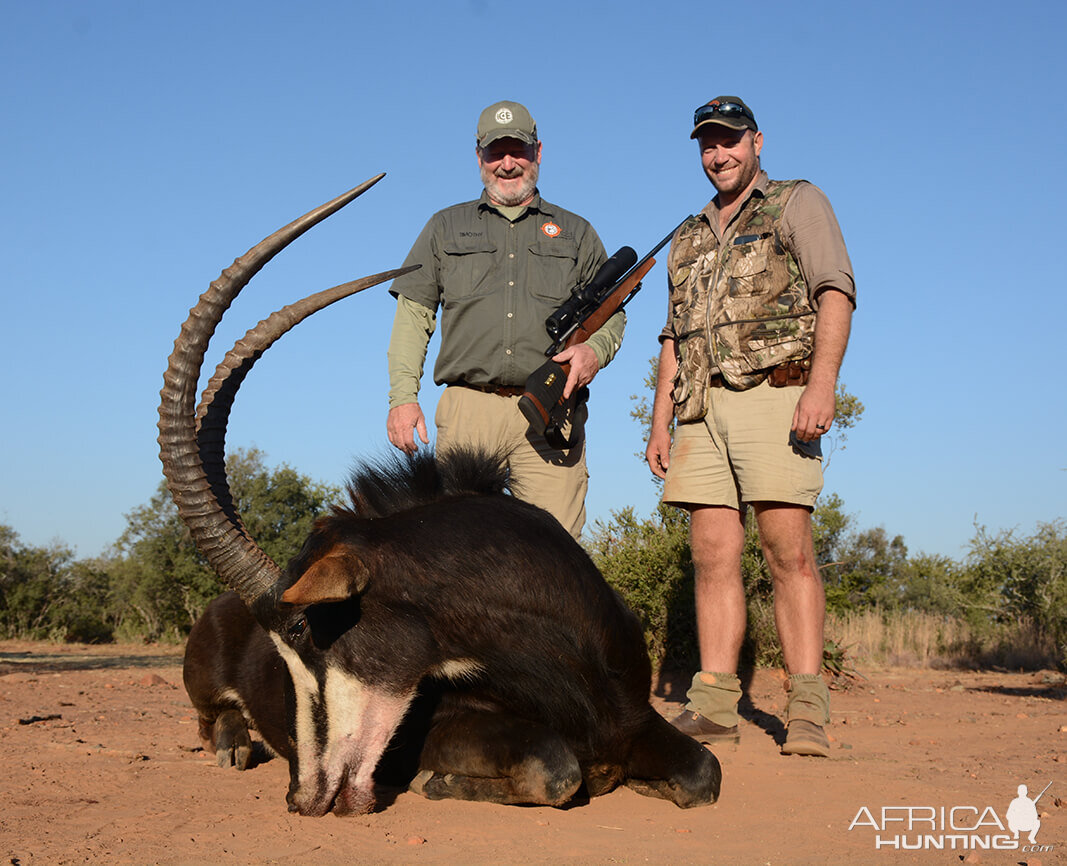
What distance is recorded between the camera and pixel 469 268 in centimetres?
553

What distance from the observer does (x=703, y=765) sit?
3.83 metres

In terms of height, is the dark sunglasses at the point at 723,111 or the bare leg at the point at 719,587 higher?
the dark sunglasses at the point at 723,111

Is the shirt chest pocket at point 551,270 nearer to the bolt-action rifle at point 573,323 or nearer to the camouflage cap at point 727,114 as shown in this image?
the bolt-action rifle at point 573,323

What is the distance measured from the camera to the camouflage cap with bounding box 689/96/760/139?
5.23 metres

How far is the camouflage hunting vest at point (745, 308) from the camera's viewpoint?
16.6ft

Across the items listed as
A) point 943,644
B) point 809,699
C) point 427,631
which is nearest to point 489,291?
point 427,631

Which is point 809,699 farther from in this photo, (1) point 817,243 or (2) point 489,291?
(2) point 489,291

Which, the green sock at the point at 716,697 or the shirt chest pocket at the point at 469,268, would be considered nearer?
the green sock at the point at 716,697

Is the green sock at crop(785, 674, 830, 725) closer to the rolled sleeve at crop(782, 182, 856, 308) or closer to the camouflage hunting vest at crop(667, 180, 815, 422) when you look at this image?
the camouflage hunting vest at crop(667, 180, 815, 422)

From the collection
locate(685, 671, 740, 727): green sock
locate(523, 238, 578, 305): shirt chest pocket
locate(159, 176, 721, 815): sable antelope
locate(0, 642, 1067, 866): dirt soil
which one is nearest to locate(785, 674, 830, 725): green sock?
locate(0, 642, 1067, 866): dirt soil

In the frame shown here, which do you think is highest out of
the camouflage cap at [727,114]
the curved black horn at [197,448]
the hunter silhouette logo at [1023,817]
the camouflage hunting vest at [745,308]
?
the camouflage cap at [727,114]

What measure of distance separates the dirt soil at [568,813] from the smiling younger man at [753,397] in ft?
1.68

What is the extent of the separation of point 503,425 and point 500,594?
1752 millimetres

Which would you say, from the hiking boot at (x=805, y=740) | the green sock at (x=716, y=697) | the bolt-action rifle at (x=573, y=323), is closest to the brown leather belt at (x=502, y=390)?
the bolt-action rifle at (x=573, y=323)
